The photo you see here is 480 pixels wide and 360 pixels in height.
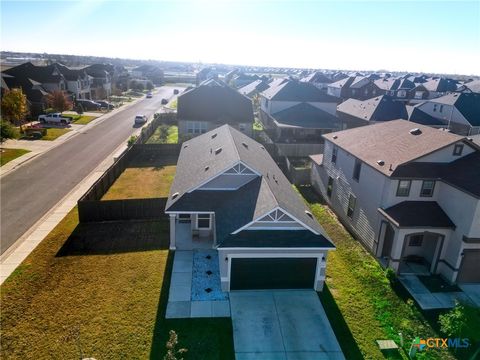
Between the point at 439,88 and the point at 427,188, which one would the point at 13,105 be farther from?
the point at 439,88

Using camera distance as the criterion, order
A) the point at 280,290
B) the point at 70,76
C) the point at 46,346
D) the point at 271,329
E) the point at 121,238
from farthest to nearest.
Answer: the point at 70,76 → the point at 121,238 → the point at 280,290 → the point at 271,329 → the point at 46,346

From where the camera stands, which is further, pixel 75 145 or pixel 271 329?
pixel 75 145

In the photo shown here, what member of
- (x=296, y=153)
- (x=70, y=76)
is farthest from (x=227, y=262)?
(x=70, y=76)

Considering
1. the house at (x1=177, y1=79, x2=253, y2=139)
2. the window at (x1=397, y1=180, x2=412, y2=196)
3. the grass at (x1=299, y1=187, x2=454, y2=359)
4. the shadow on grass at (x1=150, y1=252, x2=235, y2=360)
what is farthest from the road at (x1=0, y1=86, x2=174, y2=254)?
the window at (x1=397, y1=180, x2=412, y2=196)

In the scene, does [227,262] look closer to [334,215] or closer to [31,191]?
[334,215]

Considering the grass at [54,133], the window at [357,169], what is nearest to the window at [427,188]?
the window at [357,169]

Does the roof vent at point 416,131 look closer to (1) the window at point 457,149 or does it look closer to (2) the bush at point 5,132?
(1) the window at point 457,149
